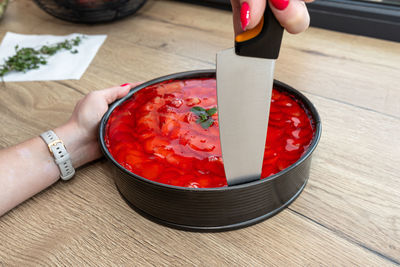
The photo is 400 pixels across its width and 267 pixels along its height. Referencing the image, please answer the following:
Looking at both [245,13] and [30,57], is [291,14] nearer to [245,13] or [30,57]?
[245,13]

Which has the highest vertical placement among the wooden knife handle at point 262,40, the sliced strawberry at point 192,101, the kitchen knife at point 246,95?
the wooden knife handle at point 262,40

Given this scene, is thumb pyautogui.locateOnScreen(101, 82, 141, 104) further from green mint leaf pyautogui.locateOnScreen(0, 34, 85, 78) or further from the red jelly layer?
green mint leaf pyautogui.locateOnScreen(0, 34, 85, 78)

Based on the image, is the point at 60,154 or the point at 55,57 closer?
the point at 60,154

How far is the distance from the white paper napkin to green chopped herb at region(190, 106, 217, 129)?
1.97ft

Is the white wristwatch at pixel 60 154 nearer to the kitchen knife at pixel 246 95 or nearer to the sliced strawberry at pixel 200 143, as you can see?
the sliced strawberry at pixel 200 143

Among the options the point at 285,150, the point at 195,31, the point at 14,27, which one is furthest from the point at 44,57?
the point at 285,150

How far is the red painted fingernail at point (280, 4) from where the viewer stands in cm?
47

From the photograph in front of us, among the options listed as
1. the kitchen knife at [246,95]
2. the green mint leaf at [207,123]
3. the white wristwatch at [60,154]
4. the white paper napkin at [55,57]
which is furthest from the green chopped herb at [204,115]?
the white paper napkin at [55,57]

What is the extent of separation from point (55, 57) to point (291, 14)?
3.59ft

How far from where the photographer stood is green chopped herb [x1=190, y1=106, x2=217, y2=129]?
29.9 inches

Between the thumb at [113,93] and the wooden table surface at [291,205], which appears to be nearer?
the wooden table surface at [291,205]

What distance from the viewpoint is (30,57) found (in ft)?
4.33

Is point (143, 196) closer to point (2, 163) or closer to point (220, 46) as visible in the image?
point (2, 163)

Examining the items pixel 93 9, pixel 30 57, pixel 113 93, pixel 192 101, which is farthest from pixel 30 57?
pixel 192 101
